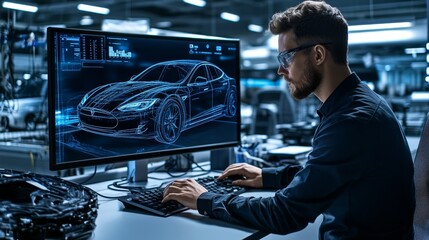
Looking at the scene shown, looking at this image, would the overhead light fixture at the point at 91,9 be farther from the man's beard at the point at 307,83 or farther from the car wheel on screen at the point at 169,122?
the man's beard at the point at 307,83

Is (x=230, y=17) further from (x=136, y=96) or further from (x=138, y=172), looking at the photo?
(x=136, y=96)

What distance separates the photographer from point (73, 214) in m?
0.89

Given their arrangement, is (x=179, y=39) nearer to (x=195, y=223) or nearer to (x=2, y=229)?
(x=195, y=223)

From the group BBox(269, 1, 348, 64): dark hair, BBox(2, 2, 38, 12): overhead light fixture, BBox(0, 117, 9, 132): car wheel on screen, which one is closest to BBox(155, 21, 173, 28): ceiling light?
BBox(2, 2, 38, 12): overhead light fixture

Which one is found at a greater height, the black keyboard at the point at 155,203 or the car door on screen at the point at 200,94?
the car door on screen at the point at 200,94

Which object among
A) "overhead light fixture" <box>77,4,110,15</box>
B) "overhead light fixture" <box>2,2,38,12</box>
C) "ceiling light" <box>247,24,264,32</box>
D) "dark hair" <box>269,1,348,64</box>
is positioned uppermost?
"ceiling light" <box>247,24,264,32</box>

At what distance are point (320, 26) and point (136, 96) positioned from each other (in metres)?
0.60

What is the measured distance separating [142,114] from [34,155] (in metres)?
1.11

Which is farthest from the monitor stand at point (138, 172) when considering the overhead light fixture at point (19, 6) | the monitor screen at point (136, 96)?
the overhead light fixture at point (19, 6)

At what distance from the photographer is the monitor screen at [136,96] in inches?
48.3

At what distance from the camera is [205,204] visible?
1.13 metres

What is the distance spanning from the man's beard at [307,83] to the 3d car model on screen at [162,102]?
0.45 metres

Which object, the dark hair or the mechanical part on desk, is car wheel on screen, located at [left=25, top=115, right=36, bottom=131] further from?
the dark hair

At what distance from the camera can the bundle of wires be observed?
0.84 meters
